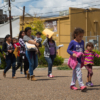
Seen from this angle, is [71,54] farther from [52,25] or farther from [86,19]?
[52,25]

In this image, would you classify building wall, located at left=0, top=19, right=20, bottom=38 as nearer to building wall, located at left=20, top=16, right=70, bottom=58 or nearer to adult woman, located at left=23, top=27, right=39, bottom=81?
building wall, located at left=20, top=16, right=70, bottom=58

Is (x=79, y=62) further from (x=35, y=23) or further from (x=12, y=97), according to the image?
(x=35, y=23)

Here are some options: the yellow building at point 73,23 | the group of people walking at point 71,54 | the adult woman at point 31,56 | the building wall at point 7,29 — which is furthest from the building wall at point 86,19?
the adult woman at point 31,56

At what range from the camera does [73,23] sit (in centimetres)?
3581

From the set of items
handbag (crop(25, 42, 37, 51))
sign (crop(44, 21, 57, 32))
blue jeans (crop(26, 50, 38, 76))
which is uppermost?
sign (crop(44, 21, 57, 32))

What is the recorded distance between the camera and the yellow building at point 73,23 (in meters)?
35.8

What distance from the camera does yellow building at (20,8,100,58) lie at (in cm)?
3575

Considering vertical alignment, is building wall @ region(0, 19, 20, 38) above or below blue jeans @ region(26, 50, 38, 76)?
above

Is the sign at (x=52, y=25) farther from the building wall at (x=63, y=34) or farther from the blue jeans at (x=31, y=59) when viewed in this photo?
the blue jeans at (x=31, y=59)

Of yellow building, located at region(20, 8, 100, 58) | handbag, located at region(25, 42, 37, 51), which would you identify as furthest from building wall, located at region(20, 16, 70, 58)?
handbag, located at region(25, 42, 37, 51)

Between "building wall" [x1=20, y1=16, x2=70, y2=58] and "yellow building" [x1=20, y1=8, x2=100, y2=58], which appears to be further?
"building wall" [x1=20, y1=16, x2=70, y2=58]

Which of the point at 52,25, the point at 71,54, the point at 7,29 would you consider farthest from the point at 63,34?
the point at 71,54

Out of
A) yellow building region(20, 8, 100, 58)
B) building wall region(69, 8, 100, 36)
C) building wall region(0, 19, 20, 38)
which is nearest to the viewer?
yellow building region(20, 8, 100, 58)

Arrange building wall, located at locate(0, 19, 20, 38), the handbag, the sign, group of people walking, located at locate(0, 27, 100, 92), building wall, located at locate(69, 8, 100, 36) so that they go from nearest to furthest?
group of people walking, located at locate(0, 27, 100, 92), the handbag, building wall, located at locate(69, 8, 100, 36), the sign, building wall, located at locate(0, 19, 20, 38)
